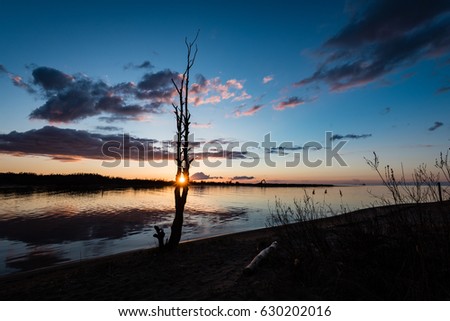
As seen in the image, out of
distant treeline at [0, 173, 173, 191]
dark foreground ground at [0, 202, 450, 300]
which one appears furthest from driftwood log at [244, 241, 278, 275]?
distant treeline at [0, 173, 173, 191]

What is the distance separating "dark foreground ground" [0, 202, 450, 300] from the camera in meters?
4.12

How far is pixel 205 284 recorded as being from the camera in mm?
6660

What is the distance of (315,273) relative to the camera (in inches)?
219

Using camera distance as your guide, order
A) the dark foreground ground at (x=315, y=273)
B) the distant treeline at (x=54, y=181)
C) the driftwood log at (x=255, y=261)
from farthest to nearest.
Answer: the distant treeline at (x=54, y=181)
the driftwood log at (x=255, y=261)
the dark foreground ground at (x=315, y=273)

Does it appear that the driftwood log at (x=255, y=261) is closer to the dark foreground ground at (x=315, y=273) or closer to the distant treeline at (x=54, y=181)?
the dark foreground ground at (x=315, y=273)

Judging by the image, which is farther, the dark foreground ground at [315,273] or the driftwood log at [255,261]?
the driftwood log at [255,261]

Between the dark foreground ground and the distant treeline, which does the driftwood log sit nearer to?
the dark foreground ground

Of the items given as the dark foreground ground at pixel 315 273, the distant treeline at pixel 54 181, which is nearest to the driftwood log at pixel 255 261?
the dark foreground ground at pixel 315 273

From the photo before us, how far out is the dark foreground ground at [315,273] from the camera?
13.5 ft

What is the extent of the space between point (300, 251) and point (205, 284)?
273 centimetres

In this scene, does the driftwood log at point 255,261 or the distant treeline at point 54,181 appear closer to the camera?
the driftwood log at point 255,261

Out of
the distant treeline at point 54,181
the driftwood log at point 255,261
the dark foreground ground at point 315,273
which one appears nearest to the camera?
the dark foreground ground at point 315,273
